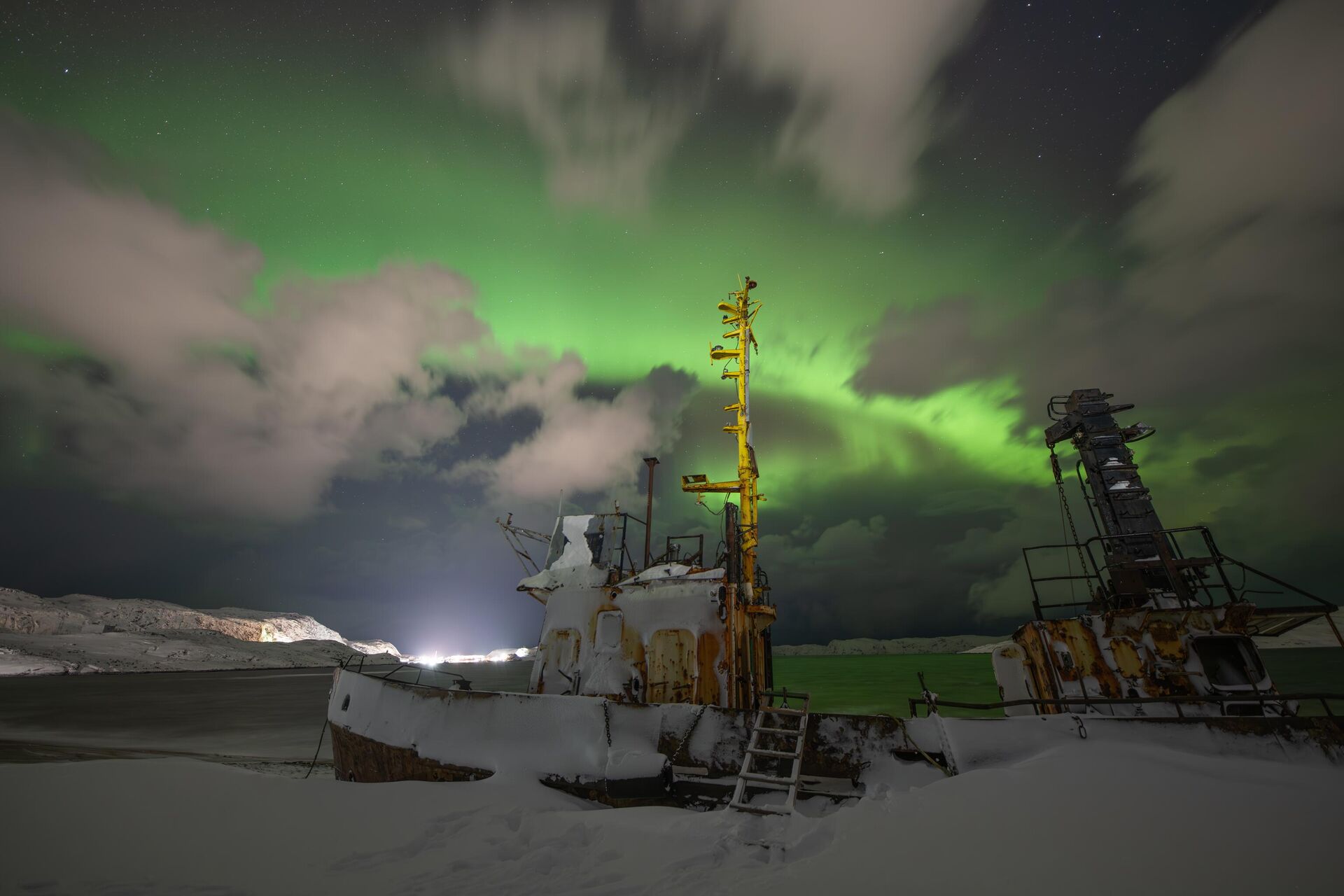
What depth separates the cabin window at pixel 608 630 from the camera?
10.6m

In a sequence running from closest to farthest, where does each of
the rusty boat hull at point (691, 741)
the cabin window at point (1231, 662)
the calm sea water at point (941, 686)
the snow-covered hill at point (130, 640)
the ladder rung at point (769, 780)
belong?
the ladder rung at point (769, 780), the rusty boat hull at point (691, 741), the cabin window at point (1231, 662), the calm sea water at point (941, 686), the snow-covered hill at point (130, 640)

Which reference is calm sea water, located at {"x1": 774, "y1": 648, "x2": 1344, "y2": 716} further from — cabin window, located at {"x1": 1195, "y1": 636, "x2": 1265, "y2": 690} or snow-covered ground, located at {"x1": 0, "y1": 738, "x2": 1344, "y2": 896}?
snow-covered ground, located at {"x1": 0, "y1": 738, "x2": 1344, "y2": 896}

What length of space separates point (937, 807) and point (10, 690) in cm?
8341

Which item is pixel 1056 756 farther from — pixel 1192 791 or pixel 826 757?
pixel 826 757

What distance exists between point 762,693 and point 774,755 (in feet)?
11.7

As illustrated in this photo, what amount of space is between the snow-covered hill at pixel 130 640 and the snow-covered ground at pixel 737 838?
11657 cm

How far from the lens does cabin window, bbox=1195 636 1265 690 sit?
9.47 metres

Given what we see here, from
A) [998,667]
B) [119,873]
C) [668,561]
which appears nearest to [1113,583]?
[998,667]

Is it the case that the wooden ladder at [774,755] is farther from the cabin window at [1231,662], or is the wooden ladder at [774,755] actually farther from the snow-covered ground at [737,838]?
the cabin window at [1231,662]

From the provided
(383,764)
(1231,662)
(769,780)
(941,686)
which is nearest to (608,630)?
(383,764)

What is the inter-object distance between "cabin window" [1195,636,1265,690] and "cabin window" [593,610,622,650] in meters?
10.9

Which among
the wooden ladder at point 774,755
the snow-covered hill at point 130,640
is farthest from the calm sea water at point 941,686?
the snow-covered hill at point 130,640

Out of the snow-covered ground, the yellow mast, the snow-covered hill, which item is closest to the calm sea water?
the yellow mast

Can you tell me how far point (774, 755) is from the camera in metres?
6.61
